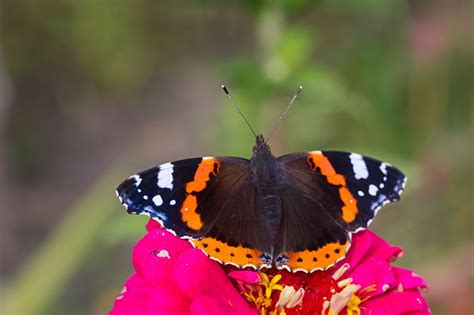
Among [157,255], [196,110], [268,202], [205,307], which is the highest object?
[196,110]

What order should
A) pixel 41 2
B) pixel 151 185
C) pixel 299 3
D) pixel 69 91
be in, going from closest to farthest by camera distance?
pixel 151 185
pixel 299 3
pixel 41 2
pixel 69 91

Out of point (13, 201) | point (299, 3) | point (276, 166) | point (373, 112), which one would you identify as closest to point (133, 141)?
point (13, 201)

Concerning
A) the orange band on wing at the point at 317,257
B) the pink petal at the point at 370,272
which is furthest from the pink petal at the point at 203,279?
the pink petal at the point at 370,272

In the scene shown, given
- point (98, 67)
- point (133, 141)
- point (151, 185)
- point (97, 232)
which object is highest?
point (98, 67)

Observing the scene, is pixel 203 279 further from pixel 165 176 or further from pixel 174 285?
pixel 165 176

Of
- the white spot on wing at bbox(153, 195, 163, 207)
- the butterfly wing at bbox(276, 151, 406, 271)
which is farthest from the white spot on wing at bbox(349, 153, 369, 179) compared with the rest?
the white spot on wing at bbox(153, 195, 163, 207)

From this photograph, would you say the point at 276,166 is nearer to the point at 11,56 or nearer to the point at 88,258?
the point at 88,258

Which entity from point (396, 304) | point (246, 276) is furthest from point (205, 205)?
point (396, 304)

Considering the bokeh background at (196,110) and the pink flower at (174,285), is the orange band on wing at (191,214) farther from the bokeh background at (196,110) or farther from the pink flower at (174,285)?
the bokeh background at (196,110)
